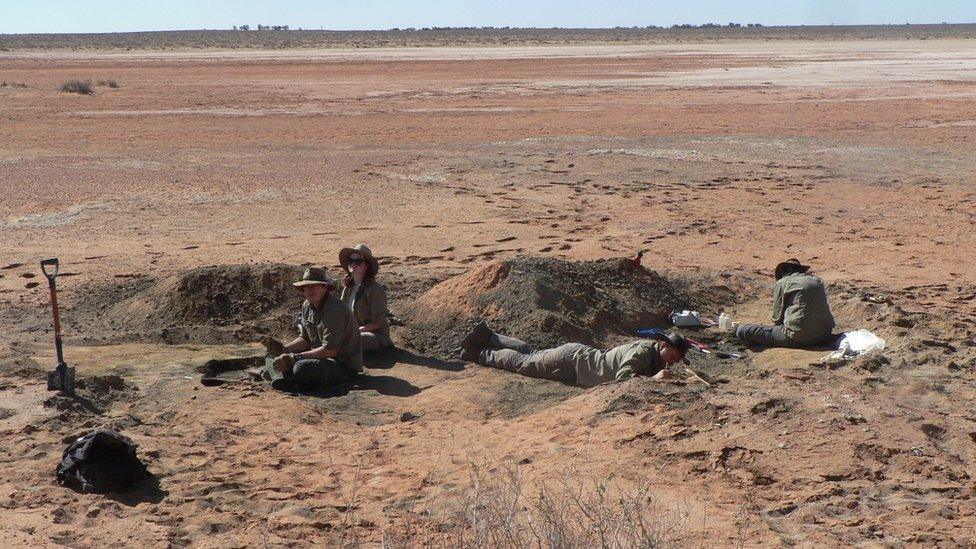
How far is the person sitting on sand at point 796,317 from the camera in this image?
29.7 feet

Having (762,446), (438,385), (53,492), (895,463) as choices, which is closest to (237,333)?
(438,385)

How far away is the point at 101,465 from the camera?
582cm

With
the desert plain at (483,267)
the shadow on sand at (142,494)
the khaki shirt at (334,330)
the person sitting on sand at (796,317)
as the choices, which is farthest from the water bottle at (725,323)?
the shadow on sand at (142,494)

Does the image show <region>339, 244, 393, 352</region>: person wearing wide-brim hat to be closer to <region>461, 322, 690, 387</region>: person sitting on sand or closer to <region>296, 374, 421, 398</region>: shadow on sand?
<region>296, 374, 421, 398</region>: shadow on sand

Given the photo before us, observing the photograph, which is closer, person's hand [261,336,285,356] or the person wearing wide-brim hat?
person's hand [261,336,285,356]

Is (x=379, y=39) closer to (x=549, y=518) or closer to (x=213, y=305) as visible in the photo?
(x=213, y=305)

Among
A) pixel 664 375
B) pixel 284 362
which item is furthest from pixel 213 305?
pixel 664 375

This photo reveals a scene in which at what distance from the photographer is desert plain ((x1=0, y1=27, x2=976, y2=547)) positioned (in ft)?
18.6

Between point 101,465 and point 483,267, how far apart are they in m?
4.94

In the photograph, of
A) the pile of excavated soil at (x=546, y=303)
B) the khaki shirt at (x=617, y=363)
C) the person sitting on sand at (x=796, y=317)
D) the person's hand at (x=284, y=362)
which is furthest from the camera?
the pile of excavated soil at (x=546, y=303)

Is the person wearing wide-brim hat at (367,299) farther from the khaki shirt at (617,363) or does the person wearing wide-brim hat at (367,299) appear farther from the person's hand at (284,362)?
the khaki shirt at (617,363)

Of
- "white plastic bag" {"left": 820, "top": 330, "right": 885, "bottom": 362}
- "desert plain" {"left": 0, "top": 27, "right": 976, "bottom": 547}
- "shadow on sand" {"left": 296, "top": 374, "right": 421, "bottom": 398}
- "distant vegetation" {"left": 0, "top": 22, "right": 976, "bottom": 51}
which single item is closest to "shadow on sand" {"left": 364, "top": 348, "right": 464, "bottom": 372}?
"desert plain" {"left": 0, "top": 27, "right": 976, "bottom": 547}

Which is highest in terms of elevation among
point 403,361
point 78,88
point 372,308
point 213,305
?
point 78,88

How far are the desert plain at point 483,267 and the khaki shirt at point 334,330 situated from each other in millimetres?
288
